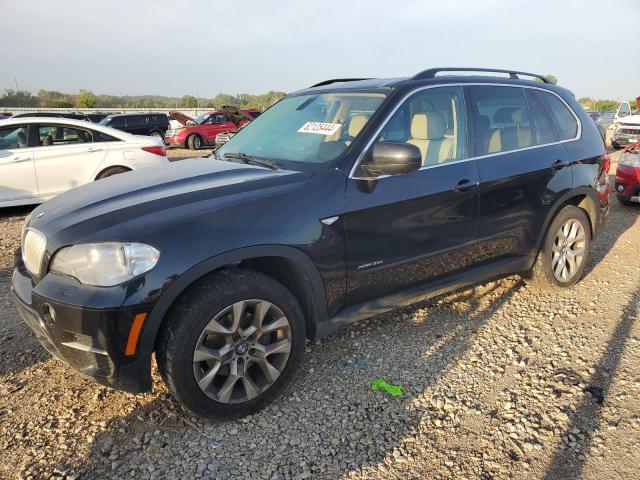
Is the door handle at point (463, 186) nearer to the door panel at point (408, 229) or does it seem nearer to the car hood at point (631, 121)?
the door panel at point (408, 229)

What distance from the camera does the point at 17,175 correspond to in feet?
22.7

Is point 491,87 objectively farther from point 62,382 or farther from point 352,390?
point 62,382

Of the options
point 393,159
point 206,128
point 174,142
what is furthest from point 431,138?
point 206,128

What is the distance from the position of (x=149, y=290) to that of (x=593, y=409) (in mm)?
2469

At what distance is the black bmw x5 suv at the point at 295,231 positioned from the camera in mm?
2328

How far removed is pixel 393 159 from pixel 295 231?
708mm

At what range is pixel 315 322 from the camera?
2869 millimetres

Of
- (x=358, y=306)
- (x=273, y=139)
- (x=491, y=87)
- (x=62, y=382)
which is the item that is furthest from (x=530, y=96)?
(x=62, y=382)

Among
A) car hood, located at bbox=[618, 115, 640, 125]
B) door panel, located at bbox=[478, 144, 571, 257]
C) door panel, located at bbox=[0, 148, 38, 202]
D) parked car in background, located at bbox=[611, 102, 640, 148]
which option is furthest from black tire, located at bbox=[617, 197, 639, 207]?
car hood, located at bbox=[618, 115, 640, 125]

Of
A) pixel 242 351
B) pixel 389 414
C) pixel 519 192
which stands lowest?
pixel 389 414

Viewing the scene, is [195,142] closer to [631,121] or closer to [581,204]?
[631,121]

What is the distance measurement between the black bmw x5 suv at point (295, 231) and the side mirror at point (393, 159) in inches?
0.5

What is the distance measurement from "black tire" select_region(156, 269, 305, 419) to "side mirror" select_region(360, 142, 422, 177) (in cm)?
89

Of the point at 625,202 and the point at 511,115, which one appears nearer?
the point at 511,115
